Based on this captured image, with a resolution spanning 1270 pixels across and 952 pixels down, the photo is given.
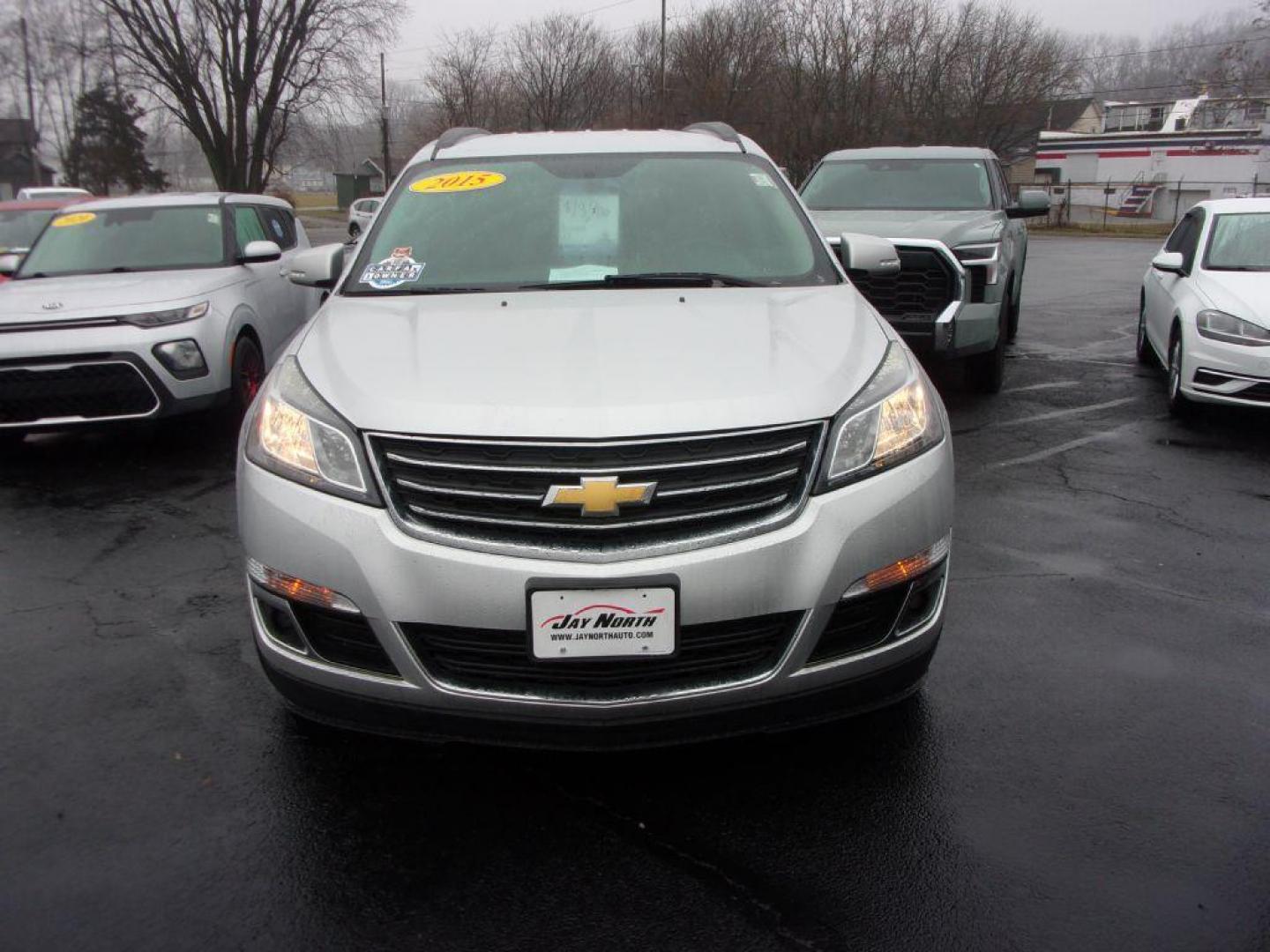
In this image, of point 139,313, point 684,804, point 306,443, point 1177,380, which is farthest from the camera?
point 1177,380

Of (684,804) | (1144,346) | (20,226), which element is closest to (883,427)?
(684,804)

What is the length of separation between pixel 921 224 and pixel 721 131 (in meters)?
3.89

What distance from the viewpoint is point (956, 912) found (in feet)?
7.69

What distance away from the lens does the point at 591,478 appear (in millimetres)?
2420

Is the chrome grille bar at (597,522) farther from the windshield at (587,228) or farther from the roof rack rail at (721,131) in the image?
the roof rack rail at (721,131)

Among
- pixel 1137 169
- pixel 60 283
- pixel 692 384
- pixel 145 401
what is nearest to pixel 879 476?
pixel 692 384

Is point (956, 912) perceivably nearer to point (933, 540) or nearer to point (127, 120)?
point (933, 540)

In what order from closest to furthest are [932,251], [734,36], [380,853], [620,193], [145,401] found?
[380,853] → [620,193] → [145,401] → [932,251] → [734,36]

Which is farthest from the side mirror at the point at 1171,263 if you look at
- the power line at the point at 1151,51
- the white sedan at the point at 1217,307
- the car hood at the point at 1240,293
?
the power line at the point at 1151,51

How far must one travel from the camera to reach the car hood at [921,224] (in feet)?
25.8

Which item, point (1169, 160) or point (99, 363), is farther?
point (1169, 160)

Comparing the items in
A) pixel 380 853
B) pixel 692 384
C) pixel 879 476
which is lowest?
pixel 380 853

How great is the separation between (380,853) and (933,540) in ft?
5.38

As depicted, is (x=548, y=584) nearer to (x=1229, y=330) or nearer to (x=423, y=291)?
(x=423, y=291)
